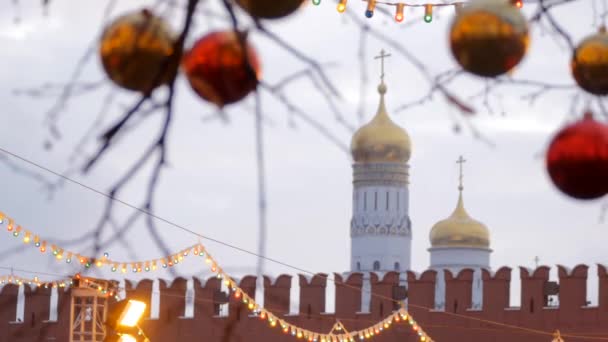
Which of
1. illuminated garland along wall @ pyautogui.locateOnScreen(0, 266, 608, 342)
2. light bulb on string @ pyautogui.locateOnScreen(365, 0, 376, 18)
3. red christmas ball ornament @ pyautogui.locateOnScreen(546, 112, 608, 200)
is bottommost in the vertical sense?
red christmas ball ornament @ pyautogui.locateOnScreen(546, 112, 608, 200)

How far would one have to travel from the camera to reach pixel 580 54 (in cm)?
370

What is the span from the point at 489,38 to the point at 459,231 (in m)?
39.1

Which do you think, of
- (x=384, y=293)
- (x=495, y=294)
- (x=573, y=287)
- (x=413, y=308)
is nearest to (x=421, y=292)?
(x=413, y=308)

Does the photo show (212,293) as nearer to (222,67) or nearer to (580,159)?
(580,159)

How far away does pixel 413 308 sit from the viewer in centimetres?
2375

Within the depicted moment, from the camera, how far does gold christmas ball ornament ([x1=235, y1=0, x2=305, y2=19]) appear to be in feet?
9.72

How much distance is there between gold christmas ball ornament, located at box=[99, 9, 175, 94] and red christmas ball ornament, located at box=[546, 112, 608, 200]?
86 cm

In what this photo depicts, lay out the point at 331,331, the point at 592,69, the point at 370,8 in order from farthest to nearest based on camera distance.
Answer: the point at 331,331 → the point at 370,8 → the point at 592,69

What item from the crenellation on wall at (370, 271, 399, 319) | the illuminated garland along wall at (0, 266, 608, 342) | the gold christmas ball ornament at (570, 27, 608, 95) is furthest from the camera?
the crenellation on wall at (370, 271, 399, 319)

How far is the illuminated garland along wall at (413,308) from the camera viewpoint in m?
22.2

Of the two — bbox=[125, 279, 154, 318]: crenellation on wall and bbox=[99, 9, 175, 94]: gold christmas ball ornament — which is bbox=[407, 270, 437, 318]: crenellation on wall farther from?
bbox=[99, 9, 175, 94]: gold christmas ball ornament

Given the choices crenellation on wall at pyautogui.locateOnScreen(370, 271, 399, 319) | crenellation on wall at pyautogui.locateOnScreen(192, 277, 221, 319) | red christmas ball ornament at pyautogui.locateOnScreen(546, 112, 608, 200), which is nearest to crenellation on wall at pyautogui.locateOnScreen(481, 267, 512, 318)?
crenellation on wall at pyautogui.locateOnScreen(370, 271, 399, 319)

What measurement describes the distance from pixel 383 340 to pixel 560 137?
809 inches

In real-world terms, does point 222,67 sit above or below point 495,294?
below
